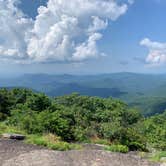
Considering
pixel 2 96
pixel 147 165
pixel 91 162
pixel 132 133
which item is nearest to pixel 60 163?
pixel 91 162

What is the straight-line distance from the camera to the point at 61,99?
6900cm

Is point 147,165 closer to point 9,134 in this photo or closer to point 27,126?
point 9,134

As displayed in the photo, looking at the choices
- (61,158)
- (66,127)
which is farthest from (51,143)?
(66,127)

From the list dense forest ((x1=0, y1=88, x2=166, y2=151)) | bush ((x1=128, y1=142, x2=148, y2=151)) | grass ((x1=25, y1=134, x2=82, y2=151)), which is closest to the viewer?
grass ((x1=25, y1=134, x2=82, y2=151))

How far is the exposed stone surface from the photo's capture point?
1091 centimetres

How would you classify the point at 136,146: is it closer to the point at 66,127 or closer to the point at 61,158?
the point at 66,127

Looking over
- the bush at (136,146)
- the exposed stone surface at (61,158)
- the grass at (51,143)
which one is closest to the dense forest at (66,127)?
the bush at (136,146)

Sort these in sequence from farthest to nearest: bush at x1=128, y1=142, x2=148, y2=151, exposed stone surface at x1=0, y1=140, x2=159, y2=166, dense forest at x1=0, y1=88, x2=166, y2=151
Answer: bush at x1=128, y1=142, x2=148, y2=151 → dense forest at x1=0, y1=88, x2=166, y2=151 → exposed stone surface at x1=0, y1=140, x2=159, y2=166

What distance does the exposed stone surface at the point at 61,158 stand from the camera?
10914 mm

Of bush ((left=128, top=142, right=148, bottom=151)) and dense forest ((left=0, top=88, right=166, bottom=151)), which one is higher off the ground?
Answer: dense forest ((left=0, top=88, right=166, bottom=151))

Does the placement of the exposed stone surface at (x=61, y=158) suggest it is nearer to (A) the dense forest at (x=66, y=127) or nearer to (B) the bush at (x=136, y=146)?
(A) the dense forest at (x=66, y=127)

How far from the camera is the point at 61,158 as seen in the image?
11430mm

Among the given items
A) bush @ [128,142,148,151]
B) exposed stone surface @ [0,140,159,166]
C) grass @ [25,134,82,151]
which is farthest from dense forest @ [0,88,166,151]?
exposed stone surface @ [0,140,159,166]

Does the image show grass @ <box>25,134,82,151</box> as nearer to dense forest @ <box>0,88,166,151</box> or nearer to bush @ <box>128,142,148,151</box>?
dense forest @ <box>0,88,166,151</box>
